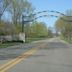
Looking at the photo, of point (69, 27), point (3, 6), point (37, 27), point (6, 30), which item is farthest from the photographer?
point (37, 27)

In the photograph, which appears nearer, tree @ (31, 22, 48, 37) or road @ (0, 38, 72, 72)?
road @ (0, 38, 72, 72)

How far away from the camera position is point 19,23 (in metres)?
92.9

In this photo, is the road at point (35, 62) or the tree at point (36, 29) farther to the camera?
the tree at point (36, 29)

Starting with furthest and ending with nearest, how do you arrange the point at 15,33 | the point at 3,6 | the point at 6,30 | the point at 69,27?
1. the point at 69,27
2. the point at 15,33
3. the point at 6,30
4. the point at 3,6

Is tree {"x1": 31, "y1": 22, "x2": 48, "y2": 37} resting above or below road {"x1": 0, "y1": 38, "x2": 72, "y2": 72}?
above

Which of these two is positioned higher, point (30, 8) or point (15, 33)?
point (30, 8)

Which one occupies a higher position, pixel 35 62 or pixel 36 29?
pixel 36 29

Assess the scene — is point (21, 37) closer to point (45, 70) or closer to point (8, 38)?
point (8, 38)

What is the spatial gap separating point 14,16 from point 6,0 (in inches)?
872

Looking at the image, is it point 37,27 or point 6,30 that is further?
point 37,27

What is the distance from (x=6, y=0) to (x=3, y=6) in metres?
1.43

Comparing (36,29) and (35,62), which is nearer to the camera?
(35,62)

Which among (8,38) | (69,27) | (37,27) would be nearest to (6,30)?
(8,38)

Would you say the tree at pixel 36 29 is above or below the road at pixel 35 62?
above
